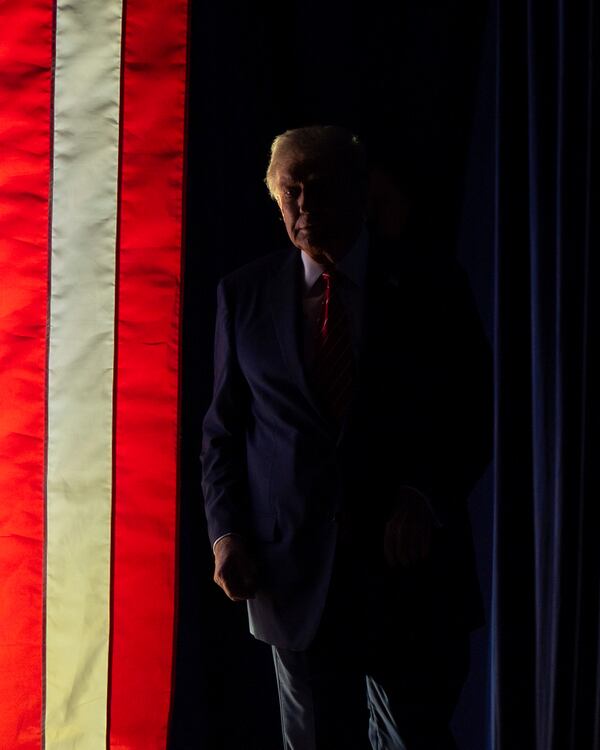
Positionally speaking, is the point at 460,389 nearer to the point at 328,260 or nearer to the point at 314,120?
the point at 328,260

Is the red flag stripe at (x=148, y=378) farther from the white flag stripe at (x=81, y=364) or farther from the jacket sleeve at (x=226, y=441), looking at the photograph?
the jacket sleeve at (x=226, y=441)

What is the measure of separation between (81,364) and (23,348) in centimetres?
11

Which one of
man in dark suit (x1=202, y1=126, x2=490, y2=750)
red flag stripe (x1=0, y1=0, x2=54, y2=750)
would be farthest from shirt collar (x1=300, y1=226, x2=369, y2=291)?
red flag stripe (x1=0, y1=0, x2=54, y2=750)

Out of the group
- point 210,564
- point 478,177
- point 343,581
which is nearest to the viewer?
point 343,581

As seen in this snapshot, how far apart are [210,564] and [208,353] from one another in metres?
0.42

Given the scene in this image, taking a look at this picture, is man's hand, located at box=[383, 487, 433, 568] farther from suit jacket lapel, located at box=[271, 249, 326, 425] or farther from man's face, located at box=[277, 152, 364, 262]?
man's face, located at box=[277, 152, 364, 262]

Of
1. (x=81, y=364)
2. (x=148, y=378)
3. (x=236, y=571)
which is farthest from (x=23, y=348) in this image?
(x=236, y=571)

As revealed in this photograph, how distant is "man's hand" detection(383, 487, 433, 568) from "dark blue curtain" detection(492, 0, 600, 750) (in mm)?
223

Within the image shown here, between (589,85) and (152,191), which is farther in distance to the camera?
(152,191)

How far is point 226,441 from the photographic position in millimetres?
1357

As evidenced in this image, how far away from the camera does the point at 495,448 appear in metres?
1.42

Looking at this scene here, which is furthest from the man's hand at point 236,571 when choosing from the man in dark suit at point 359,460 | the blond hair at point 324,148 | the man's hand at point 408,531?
the blond hair at point 324,148

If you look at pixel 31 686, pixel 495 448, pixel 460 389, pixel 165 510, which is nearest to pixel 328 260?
pixel 460 389

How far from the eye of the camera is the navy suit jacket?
4.14 feet
